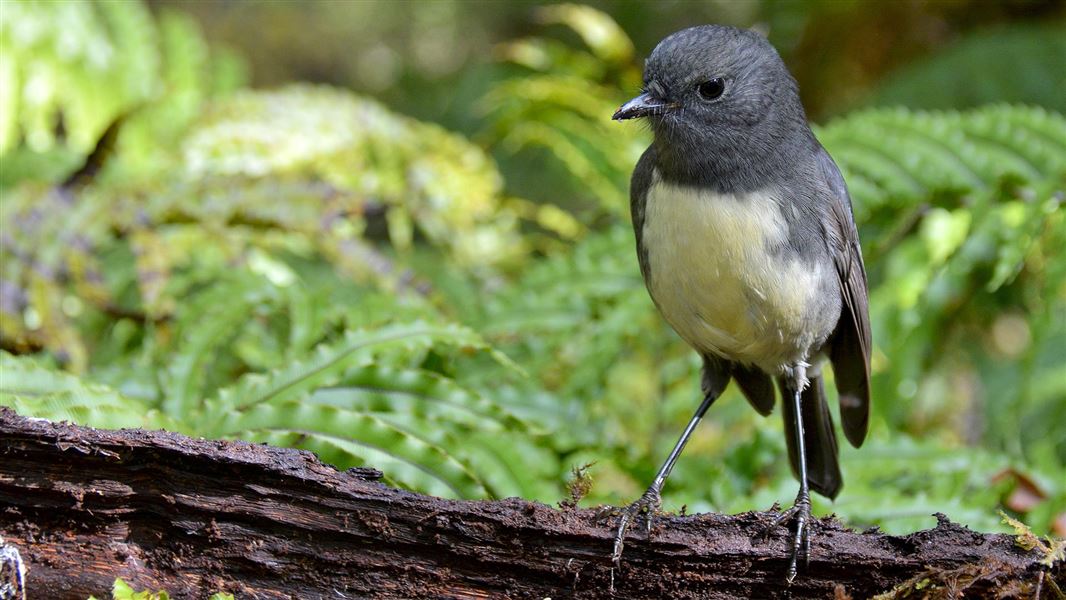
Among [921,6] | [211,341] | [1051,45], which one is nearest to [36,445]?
[211,341]

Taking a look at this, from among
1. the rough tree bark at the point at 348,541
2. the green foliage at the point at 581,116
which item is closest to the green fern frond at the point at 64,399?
the rough tree bark at the point at 348,541

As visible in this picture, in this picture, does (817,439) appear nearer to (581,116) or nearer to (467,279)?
(467,279)

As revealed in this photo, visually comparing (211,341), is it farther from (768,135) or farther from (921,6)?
(921,6)

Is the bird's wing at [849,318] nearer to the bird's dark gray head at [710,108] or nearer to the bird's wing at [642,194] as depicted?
the bird's dark gray head at [710,108]

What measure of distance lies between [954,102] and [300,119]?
11.4 ft

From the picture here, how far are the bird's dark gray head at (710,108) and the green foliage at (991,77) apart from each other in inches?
138

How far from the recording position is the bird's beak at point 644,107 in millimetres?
2205

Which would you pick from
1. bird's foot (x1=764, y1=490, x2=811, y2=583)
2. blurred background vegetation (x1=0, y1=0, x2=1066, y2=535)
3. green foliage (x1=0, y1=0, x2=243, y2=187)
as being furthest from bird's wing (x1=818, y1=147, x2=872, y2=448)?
green foliage (x1=0, y1=0, x2=243, y2=187)

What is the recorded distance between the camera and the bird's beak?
221cm

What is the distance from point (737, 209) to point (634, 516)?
0.71 metres

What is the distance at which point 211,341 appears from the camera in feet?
8.84

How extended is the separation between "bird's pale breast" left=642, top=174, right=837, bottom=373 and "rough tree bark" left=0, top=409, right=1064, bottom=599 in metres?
0.54

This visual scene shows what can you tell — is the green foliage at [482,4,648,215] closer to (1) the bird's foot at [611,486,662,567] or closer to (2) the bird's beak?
(2) the bird's beak

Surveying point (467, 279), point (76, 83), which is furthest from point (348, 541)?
point (76, 83)
